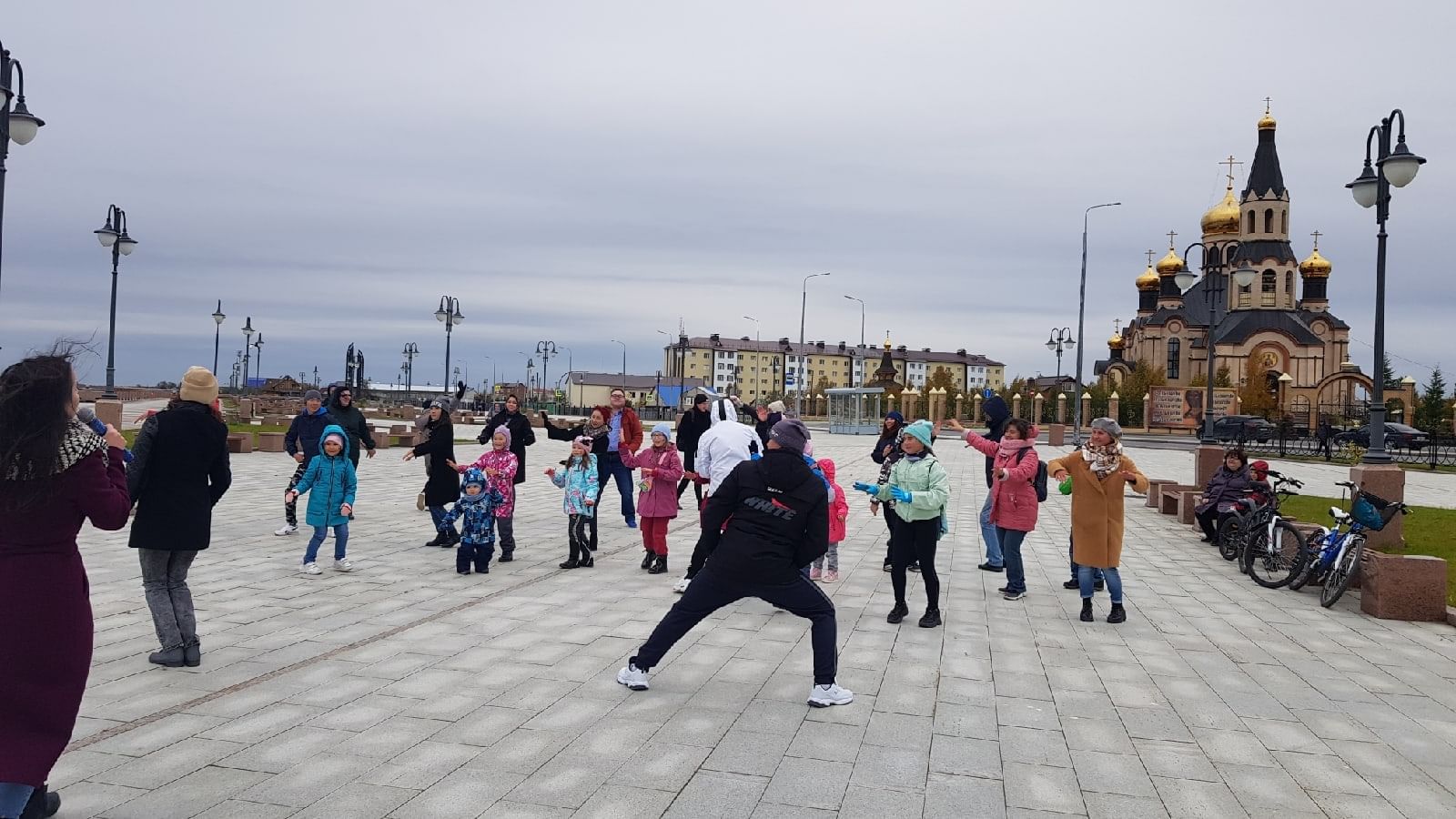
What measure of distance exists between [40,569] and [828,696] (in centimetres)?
386

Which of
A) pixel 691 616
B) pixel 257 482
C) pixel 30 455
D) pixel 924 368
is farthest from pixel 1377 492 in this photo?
pixel 924 368

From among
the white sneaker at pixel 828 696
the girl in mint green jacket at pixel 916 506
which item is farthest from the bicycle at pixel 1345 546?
the white sneaker at pixel 828 696

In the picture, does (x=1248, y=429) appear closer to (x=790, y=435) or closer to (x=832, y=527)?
(x=832, y=527)

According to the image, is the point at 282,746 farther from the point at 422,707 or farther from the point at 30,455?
the point at 30,455

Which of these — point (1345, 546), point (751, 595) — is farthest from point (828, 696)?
point (1345, 546)

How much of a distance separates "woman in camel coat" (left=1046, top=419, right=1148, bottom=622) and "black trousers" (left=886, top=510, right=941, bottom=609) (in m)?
1.17

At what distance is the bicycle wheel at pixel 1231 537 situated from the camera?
11.8 m

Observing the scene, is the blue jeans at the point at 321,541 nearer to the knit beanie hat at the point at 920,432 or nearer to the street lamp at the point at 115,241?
the knit beanie hat at the point at 920,432

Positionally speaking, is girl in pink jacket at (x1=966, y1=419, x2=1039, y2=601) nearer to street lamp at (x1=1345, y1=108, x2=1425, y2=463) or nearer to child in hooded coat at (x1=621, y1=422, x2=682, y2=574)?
child in hooded coat at (x1=621, y1=422, x2=682, y2=574)

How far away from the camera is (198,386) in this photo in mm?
5984

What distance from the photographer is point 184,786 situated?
424 cm

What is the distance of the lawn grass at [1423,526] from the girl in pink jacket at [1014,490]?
3.92 meters

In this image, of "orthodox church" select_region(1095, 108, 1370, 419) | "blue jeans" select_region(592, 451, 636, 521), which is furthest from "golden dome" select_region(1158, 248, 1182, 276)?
"blue jeans" select_region(592, 451, 636, 521)

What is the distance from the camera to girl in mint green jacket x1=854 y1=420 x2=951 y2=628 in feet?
24.7
